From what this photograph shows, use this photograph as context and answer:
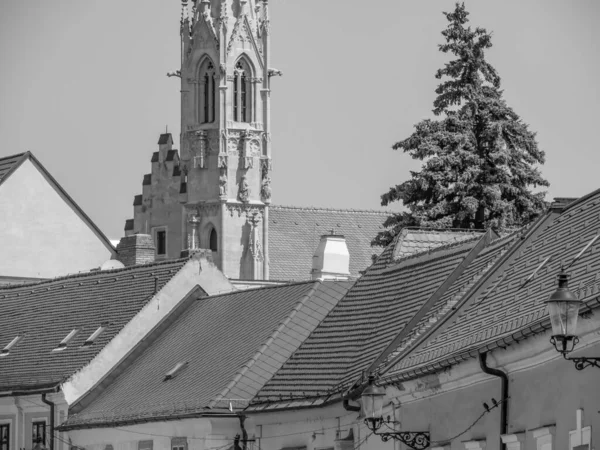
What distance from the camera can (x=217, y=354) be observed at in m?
39.1

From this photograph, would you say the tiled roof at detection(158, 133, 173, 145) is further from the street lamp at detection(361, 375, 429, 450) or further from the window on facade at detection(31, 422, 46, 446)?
the street lamp at detection(361, 375, 429, 450)

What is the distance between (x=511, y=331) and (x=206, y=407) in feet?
46.5

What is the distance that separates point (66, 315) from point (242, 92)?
237 ft

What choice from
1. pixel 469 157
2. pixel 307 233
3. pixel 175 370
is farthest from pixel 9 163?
pixel 307 233

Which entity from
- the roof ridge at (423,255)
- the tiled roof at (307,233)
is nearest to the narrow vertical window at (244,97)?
the tiled roof at (307,233)

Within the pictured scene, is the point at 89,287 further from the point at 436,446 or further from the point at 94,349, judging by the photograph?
the point at 436,446

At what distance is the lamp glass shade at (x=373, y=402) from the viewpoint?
2631cm

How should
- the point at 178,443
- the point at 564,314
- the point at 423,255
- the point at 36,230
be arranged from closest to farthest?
Answer: the point at 564,314 < the point at 423,255 < the point at 178,443 < the point at 36,230

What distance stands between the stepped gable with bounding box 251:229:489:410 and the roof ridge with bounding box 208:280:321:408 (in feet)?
5.09

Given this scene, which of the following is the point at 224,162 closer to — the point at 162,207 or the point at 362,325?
the point at 162,207

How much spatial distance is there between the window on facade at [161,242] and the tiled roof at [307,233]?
675 cm

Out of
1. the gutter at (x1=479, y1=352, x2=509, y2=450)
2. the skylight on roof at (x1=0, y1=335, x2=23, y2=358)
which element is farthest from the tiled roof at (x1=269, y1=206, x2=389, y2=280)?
the gutter at (x1=479, y1=352, x2=509, y2=450)

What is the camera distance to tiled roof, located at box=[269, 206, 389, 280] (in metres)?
110

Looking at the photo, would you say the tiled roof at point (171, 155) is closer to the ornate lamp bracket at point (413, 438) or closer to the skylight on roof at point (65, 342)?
the skylight on roof at point (65, 342)
